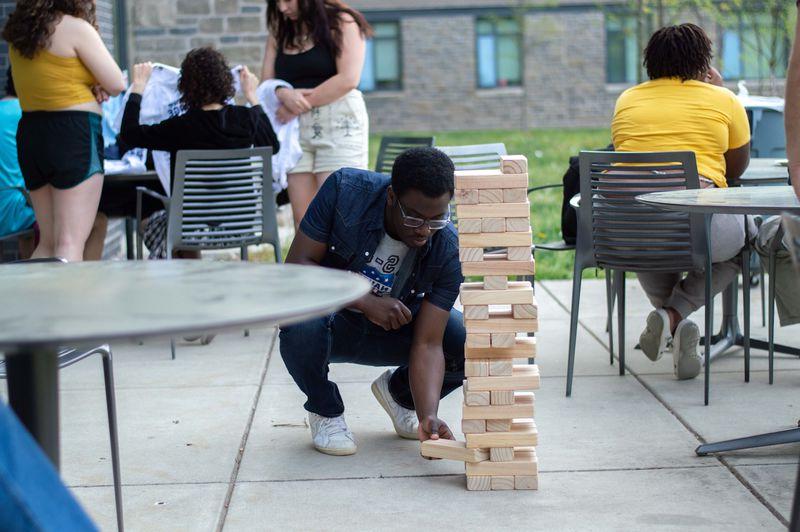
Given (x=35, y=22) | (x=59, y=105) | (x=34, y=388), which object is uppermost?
(x=35, y=22)

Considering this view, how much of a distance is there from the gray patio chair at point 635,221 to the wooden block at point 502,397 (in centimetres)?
123

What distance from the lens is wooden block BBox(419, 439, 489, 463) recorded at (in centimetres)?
354

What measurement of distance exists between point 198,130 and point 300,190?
0.64 metres

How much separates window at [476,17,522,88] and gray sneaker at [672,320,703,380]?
903 inches

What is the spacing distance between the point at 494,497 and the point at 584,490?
11.3 inches

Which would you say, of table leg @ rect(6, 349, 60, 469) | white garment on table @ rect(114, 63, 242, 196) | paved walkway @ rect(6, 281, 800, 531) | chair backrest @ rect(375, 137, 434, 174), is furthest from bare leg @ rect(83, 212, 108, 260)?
table leg @ rect(6, 349, 60, 469)

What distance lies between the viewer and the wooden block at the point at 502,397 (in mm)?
3527

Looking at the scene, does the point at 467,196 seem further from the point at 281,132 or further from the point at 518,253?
the point at 281,132

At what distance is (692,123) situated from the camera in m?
4.88

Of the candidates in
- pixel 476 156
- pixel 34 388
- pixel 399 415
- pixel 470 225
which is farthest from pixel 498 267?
pixel 476 156

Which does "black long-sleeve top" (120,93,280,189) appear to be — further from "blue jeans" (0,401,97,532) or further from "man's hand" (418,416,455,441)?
"blue jeans" (0,401,97,532)

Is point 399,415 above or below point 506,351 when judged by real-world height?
below

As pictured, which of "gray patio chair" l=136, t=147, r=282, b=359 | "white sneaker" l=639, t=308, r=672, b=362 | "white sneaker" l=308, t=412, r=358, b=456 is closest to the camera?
"white sneaker" l=308, t=412, r=358, b=456

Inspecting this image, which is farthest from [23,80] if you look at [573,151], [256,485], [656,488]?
[573,151]
